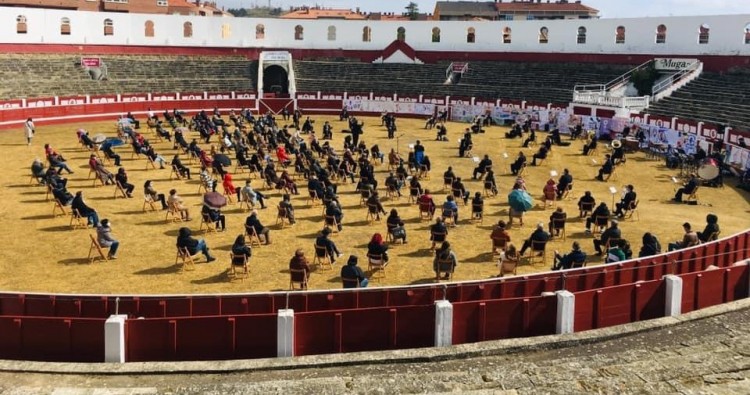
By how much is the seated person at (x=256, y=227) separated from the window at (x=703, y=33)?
4119cm

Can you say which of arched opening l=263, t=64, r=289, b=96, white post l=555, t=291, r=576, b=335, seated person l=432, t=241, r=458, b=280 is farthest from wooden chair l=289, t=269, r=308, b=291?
arched opening l=263, t=64, r=289, b=96

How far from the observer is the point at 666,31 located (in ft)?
172

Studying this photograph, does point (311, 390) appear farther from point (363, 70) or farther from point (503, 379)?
point (363, 70)

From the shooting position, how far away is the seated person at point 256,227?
20.2 meters

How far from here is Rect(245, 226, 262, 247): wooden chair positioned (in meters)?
20.3

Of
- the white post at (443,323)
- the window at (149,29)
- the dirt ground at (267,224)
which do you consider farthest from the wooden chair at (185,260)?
the window at (149,29)

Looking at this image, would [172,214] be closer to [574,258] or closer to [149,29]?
[574,258]

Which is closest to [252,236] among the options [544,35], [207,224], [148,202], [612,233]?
[207,224]

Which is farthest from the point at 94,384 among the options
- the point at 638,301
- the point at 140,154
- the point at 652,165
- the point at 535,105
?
the point at 535,105

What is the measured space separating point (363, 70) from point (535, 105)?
18800mm

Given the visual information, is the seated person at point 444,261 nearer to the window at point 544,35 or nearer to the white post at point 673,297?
the white post at point 673,297

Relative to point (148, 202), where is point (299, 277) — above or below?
below

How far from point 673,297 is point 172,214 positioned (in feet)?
51.3

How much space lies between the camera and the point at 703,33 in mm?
50781
